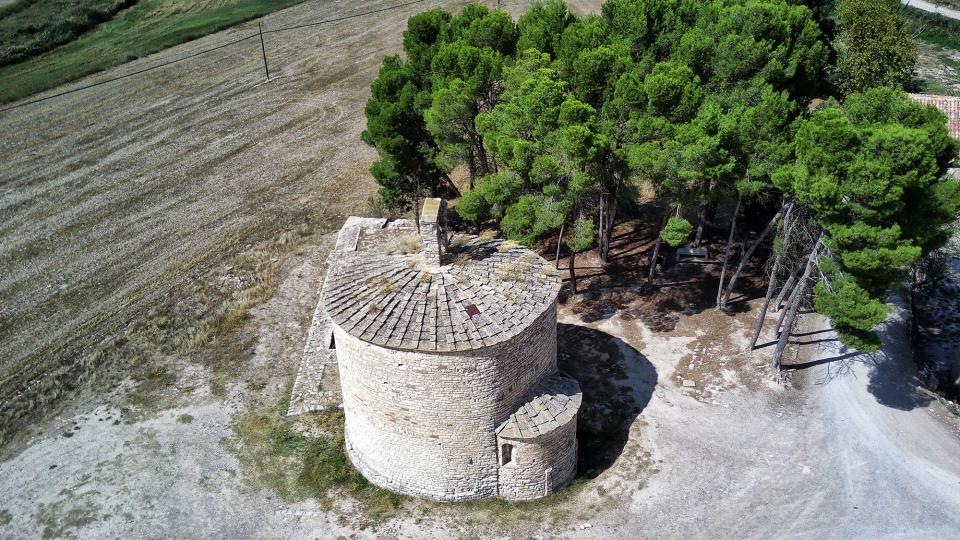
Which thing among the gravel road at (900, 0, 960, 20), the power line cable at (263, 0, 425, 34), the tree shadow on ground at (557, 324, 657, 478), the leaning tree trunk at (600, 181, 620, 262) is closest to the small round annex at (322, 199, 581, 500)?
the tree shadow on ground at (557, 324, 657, 478)

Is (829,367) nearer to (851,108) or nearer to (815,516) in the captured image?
(815,516)

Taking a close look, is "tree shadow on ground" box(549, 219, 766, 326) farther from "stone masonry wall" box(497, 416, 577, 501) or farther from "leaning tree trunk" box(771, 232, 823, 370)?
"stone masonry wall" box(497, 416, 577, 501)

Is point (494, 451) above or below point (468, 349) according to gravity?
below

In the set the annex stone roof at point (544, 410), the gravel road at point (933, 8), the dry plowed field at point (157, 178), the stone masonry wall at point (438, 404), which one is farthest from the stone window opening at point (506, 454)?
the gravel road at point (933, 8)

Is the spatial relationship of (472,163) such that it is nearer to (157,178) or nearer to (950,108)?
(157,178)

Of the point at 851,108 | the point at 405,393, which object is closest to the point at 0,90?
the point at 405,393

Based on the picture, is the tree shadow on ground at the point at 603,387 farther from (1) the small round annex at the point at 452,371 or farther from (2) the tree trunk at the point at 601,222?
(2) the tree trunk at the point at 601,222

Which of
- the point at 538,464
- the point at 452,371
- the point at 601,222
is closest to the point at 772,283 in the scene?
the point at 601,222
